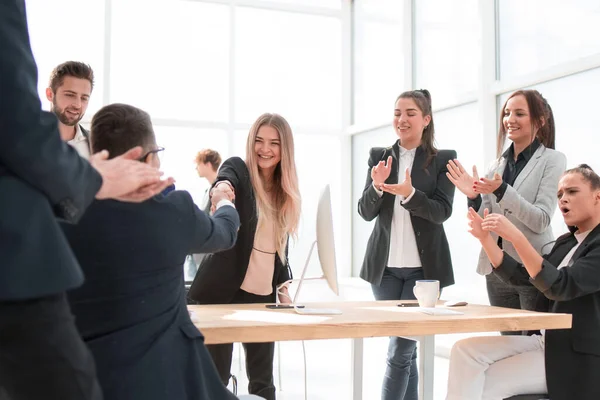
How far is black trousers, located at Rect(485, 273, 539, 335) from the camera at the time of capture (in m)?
2.55

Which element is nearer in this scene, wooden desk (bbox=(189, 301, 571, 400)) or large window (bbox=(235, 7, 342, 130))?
wooden desk (bbox=(189, 301, 571, 400))

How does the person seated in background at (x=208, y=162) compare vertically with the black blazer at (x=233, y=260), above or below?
above

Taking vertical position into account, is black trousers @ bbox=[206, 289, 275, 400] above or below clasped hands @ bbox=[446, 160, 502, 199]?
below

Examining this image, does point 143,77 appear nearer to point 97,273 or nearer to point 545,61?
point 545,61

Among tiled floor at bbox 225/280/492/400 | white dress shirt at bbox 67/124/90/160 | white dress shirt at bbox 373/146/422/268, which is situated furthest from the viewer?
tiled floor at bbox 225/280/492/400

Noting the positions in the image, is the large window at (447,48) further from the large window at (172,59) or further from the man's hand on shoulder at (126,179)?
the man's hand on shoulder at (126,179)

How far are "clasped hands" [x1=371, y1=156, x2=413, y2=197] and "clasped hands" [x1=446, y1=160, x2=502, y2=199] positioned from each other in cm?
19

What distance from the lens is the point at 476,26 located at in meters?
5.35

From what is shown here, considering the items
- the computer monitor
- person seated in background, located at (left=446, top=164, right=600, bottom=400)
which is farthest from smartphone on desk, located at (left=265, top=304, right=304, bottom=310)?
person seated in background, located at (left=446, top=164, right=600, bottom=400)

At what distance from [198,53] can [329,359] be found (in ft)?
12.2

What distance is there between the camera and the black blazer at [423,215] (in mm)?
2830

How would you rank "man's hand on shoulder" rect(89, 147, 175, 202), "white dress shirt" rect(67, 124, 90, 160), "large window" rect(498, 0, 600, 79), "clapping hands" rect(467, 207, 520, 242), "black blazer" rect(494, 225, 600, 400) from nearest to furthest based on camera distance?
"man's hand on shoulder" rect(89, 147, 175, 202) → "black blazer" rect(494, 225, 600, 400) → "clapping hands" rect(467, 207, 520, 242) → "white dress shirt" rect(67, 124, 90, 160) → "large window" rect(498, 0, 600, 79)

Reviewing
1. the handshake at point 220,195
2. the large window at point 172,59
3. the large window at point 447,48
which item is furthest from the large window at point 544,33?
the large window at point 172,59

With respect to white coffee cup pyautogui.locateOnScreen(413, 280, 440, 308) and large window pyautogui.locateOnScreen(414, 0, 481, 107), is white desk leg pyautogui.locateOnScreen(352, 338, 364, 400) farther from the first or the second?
large window pyautogui.locateOnScreen(414, 0, 481, 107)
